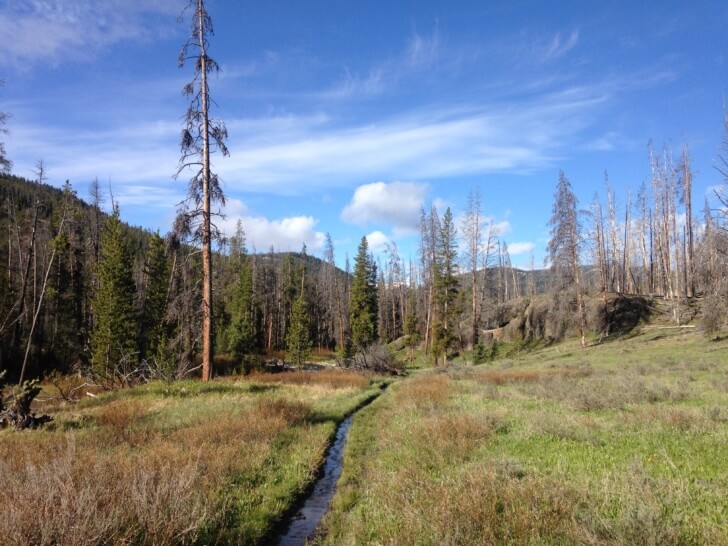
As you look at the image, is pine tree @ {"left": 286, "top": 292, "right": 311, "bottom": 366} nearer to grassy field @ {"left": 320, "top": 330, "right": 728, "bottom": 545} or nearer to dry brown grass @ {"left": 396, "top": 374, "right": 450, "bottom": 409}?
dry brown grass @ {"left": 396, "top": 374, "right": 450, "bottom": 409}

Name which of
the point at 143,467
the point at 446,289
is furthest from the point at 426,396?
the point at 446,289

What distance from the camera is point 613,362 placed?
27.0 m

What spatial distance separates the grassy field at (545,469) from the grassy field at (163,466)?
1.41 meters

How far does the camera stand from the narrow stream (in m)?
6.97

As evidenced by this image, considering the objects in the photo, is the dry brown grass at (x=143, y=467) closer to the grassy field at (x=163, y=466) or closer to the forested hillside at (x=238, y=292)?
the grassy field at (x=163, y=466)

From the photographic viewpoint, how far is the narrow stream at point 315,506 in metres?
6.97

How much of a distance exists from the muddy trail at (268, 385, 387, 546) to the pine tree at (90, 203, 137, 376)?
95.0ft

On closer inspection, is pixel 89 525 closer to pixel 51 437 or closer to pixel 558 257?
pixel 51 437

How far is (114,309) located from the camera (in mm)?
35281

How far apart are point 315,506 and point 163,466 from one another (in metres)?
2.88

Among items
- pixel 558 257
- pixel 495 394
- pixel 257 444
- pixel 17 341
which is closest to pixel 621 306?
pixel 558 257

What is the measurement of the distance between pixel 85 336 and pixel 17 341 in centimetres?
554

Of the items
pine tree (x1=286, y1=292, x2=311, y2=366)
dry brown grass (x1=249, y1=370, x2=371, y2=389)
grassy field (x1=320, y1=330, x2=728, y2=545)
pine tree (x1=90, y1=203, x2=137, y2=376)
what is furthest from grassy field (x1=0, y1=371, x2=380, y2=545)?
pine tree (x1=286, y1=292, x2=311, y2=366)

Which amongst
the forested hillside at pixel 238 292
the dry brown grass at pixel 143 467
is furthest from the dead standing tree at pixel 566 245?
the dry brown grass at pixel 143 467
